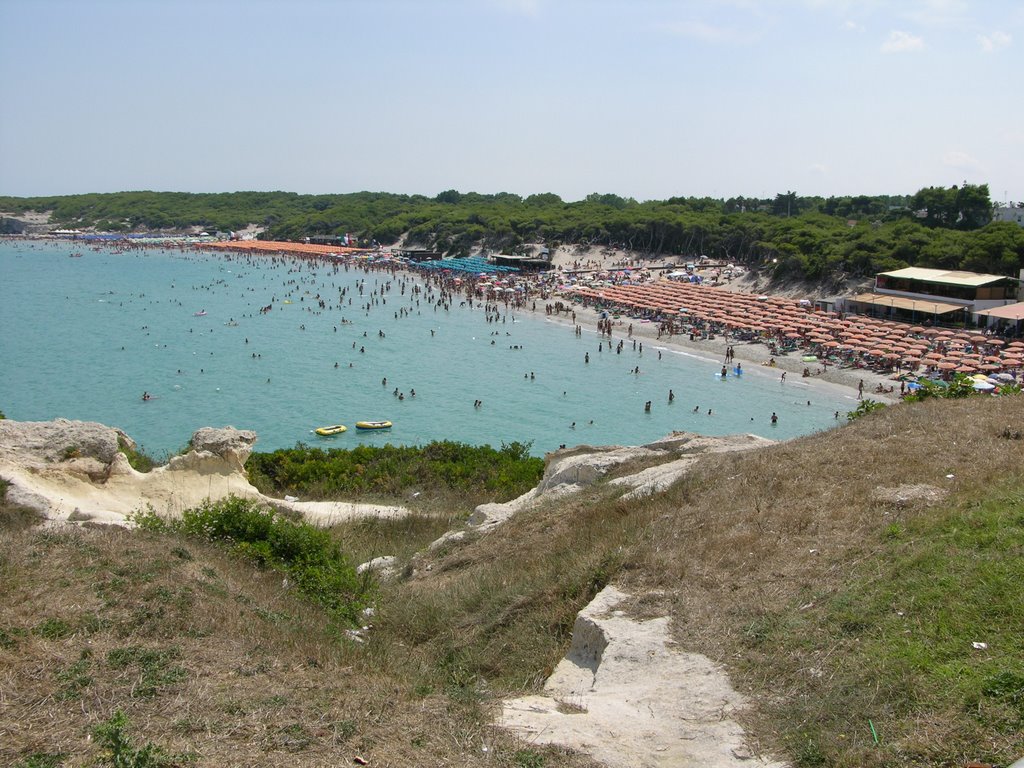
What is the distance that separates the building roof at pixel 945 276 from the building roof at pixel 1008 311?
6.14 ft

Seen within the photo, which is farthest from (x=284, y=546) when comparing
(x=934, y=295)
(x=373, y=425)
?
(x=934, y=295)

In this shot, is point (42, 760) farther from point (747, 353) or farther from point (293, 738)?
point (747, 353)

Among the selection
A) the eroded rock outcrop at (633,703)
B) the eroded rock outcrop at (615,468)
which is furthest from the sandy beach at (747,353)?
the eroded rock outcrop at (633,703)

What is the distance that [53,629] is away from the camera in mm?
6582

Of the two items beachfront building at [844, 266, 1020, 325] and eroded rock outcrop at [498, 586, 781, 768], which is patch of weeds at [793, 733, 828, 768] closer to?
eroded rock outcrop at [498, 586, 781, 768]

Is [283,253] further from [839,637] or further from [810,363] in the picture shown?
[839,637]

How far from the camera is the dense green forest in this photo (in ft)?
173

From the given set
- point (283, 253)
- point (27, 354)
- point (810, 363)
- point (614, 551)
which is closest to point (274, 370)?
point (27, 354)

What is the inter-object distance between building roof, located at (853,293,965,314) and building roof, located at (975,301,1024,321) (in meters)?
1.83

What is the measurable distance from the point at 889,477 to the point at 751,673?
4576 mm

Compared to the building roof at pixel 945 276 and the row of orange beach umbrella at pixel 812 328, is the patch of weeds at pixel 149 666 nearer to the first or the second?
the row of orange beach umbrella at pixel 812 328

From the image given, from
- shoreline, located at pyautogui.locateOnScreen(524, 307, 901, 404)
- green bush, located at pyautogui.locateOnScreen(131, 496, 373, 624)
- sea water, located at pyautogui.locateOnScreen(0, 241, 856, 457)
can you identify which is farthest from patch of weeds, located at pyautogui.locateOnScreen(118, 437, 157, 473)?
shoreline, located at pyautogui.locateOnScreen(524, 307, 901, 404)

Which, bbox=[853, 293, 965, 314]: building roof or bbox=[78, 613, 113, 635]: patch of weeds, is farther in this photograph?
bbox=[853, 293, 965, 314]: building roof

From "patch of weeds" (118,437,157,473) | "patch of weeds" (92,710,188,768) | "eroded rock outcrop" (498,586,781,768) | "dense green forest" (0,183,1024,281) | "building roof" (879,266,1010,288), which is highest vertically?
"dense green forest" (0,183,1024,281)
